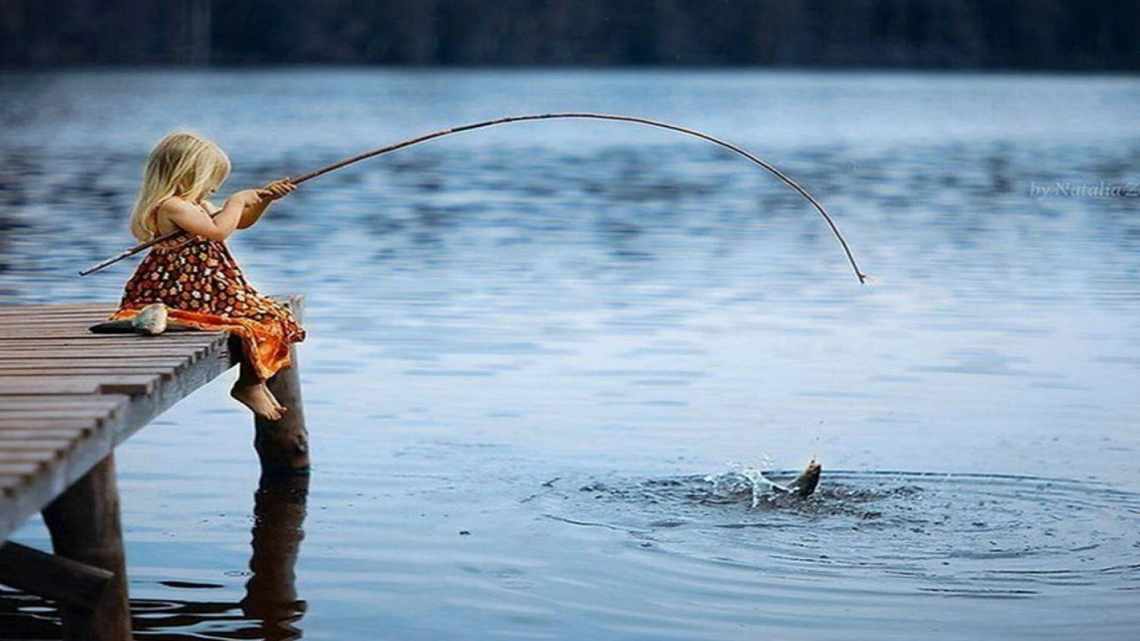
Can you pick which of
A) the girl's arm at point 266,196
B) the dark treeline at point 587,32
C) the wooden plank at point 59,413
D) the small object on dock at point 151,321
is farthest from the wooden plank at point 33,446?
the dark treeline at point 587,32

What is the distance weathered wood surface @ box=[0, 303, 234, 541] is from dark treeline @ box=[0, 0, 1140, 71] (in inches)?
3910

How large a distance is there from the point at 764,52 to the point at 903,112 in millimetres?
57250

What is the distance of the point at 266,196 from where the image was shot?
769cm

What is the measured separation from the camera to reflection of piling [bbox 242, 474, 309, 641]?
271 inches

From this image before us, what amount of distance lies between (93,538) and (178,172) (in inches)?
72.2

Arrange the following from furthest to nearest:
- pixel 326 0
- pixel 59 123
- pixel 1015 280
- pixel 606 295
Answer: pixel 326 0
pixel 59 123
pixel 1015 280
pixel 606 295

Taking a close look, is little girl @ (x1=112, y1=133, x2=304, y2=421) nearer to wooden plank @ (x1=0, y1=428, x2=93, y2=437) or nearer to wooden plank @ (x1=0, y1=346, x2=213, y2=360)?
wooden plank @ (x1=0, y1=346, x2=213, y2=360)

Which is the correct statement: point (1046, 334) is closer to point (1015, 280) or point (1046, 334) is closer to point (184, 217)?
point (1015, 280)

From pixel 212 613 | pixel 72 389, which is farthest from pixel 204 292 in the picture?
pixel 72 389

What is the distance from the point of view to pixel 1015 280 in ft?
52.2

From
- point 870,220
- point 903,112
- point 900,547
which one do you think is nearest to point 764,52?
point 903,112

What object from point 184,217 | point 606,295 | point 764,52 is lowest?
point 764,52

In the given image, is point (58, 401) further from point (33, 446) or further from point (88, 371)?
point (33, 446)

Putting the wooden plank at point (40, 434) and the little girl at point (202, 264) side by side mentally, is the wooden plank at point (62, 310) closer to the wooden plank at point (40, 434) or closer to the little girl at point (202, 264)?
the little girl at point (202, 264)
